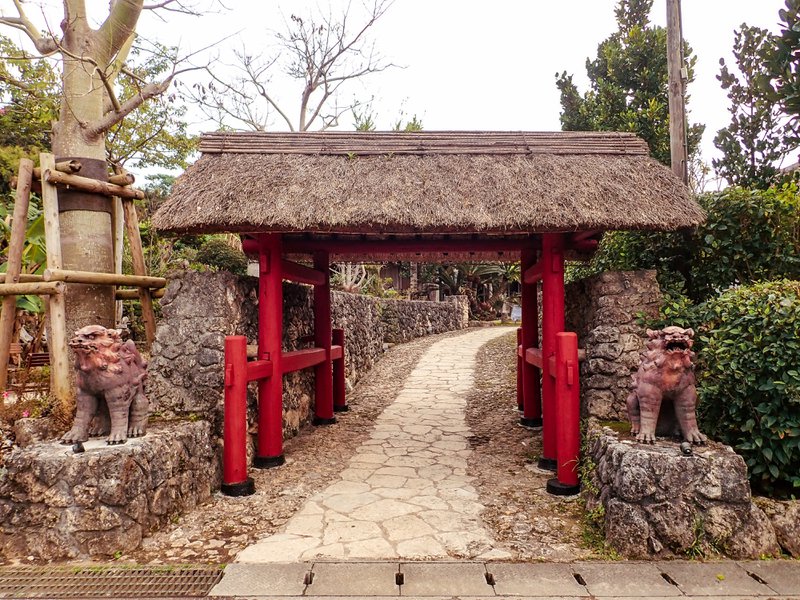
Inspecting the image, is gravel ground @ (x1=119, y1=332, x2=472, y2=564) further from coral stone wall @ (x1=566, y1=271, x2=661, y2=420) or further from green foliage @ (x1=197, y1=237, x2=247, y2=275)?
green foliage @ (x1=197, y1=237, x2=247, y2=275)

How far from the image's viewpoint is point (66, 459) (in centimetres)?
332

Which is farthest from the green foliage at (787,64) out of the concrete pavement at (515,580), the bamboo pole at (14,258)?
the bamboo pole at (14,258)

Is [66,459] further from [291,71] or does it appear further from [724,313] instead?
[291,71]

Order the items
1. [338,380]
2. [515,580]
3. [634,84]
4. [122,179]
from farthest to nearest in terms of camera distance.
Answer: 1. [634,84]
2. [338,380]
3. [122,179]
4. [515,580]

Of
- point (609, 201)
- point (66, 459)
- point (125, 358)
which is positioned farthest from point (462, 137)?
point (66, 459)

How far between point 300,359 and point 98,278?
2.24 m

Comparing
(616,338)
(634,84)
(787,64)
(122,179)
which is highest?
(634,84)

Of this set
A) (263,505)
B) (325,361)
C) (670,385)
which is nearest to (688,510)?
(670,385)

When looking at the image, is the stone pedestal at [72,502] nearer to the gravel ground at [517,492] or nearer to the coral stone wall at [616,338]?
the gravel ground at [517,492]

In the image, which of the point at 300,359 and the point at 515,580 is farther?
the point at 300,359

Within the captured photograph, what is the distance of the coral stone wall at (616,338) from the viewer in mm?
4711

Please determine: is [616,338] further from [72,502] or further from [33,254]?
[33,254]

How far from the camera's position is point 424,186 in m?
4.93

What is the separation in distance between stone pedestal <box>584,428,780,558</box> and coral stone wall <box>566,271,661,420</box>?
136 cm
